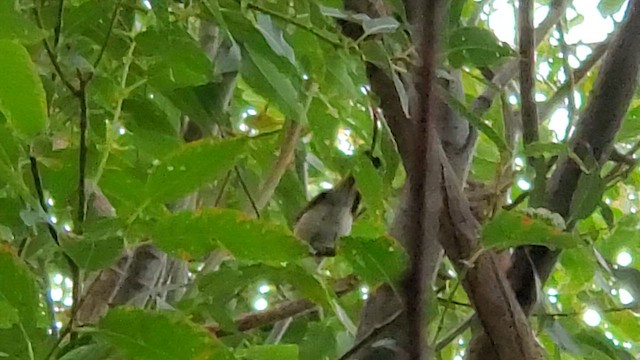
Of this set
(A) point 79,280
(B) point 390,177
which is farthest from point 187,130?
(A) point 79,280

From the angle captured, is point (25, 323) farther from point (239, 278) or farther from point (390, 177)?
point (390, 177)

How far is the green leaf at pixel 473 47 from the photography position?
409 mm

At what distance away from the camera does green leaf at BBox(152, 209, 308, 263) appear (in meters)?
0.29

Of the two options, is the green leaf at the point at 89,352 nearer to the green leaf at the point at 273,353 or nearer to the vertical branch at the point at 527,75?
the green leaf at the point at 273,353

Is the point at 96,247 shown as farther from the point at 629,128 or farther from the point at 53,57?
the point at 629,128

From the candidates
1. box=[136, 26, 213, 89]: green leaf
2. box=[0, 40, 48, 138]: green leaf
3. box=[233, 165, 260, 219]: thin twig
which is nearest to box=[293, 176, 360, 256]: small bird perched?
box=[233, 165, 260, 219]: thin twig

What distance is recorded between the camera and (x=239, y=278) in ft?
1.22

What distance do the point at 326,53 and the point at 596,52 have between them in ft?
0.80

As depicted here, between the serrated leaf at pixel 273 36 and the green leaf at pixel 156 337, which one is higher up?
the serrated leaf at pixel 273 36

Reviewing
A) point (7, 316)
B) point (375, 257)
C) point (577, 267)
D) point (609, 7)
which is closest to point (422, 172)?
point (375, 257)

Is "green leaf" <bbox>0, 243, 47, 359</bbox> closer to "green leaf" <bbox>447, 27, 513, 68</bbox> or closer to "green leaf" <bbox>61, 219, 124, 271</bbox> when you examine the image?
"green leaf" <bbox>61, 219, 124, 271</bbox>

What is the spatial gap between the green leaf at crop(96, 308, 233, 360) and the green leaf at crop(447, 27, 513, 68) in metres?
0.18

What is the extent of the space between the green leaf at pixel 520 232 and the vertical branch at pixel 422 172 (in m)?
0.03

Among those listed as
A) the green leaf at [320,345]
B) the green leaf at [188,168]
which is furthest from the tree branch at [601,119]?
the green leaf at [188,168]
